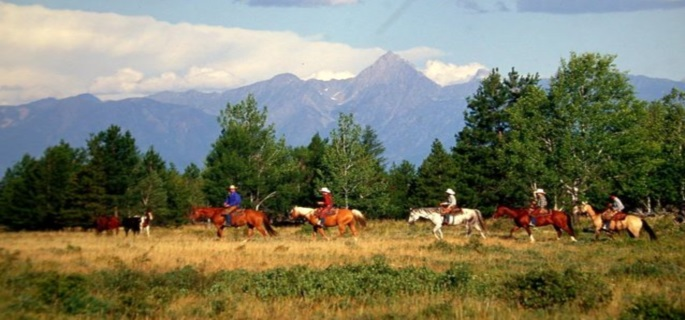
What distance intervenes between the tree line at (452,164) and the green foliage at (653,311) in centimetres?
3613

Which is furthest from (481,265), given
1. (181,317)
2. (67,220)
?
(67,220)

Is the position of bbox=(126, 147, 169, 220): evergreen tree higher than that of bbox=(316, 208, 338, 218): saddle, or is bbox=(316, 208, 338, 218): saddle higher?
bbox=(126, 147, 169, 220): evergreen tree

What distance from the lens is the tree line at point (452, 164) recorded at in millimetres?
48281

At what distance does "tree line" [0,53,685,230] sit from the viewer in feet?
158

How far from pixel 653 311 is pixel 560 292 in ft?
6.55

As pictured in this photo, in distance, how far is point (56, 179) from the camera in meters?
57.5

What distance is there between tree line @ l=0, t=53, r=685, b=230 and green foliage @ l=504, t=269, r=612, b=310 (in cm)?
3461

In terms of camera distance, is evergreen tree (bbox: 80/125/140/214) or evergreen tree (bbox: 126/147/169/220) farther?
evergreen tree (bbox: 126/147/169/220)

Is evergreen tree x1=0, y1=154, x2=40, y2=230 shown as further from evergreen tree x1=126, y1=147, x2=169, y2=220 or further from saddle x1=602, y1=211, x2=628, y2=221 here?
saddle x1=602, y1=211, x2=628, y2=221

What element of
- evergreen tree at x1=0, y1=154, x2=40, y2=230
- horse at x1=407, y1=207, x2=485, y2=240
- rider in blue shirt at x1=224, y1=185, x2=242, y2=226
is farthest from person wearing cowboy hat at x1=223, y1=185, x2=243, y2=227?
evergreen tree at x1=0, y1=154, x2=40, y2=230

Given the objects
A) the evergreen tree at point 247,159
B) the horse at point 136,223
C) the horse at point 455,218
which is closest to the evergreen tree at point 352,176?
the evergreen tree at point 247,159

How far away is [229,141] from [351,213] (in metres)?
34.5

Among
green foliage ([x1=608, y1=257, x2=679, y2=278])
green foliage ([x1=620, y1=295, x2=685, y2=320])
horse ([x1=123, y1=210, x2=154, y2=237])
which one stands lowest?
green foliage ([x1=620, y1=295, x2=685, y2=320])

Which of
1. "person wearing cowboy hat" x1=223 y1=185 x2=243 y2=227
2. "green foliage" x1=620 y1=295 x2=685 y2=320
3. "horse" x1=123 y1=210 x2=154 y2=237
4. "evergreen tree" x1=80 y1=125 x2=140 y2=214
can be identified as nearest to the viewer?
"green foliage" x1=620 y1=295 x2=685 y2=320
